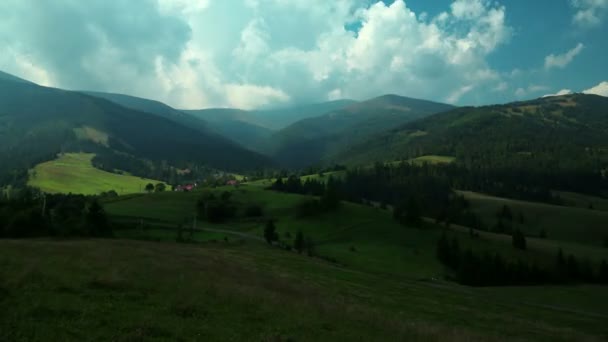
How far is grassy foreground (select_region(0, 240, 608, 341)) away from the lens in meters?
19.2

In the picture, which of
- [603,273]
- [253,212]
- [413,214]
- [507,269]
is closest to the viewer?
[507,269]

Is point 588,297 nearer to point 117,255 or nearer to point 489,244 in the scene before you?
point 489,244

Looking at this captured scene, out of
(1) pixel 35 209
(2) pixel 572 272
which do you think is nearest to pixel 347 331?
(1) pixel 35 209

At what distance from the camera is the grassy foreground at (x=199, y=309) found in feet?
63.2

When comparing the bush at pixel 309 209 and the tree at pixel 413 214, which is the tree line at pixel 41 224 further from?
the tree at pixel 413 214

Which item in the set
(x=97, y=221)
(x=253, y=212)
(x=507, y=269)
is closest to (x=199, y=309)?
(x=97, y=221)

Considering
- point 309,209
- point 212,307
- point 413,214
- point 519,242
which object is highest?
point 212,307

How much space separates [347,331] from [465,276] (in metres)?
85.8

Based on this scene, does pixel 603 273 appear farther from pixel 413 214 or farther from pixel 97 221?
pixel 97 221

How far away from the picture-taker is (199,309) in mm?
24422

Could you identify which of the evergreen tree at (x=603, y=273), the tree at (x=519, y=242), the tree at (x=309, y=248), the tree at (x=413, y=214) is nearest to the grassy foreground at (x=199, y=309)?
the tree at (x=309, y=248)

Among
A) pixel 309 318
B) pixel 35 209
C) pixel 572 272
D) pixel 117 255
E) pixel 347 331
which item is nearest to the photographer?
pixel 347 331

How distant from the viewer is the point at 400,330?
27.0 meters

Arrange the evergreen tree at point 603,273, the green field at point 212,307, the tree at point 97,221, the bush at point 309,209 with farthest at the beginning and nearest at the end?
the bush at point 309,209
the evergreen tree at point 603,273
the tree at point 97,221
the green field at point 212,307
